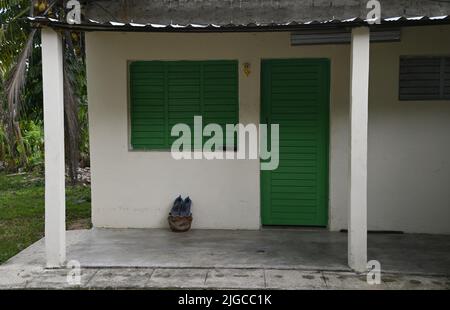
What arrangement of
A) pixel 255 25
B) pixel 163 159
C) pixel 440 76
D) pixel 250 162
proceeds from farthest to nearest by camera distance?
pixel 163 159 → pixel 250 162 → pixel 440 76 → pixel 255 25

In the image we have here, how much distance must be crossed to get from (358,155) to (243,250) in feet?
6.05

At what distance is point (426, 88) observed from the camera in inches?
254

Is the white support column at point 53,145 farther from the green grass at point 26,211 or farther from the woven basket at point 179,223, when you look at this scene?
the woven basket at point 179,223

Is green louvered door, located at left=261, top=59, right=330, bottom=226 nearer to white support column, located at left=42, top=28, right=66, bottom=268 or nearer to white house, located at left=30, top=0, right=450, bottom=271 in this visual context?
white house, located at left=30, top=0, right=450, bottom=271

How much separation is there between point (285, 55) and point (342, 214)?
94.3 inches

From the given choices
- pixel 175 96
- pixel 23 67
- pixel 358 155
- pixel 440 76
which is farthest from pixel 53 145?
pixel 440 76

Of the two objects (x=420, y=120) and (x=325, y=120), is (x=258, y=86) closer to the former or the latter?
(x=325, y=120)

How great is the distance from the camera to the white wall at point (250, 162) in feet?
21.3

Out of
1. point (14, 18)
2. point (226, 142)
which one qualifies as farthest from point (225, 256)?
point (14, 18)

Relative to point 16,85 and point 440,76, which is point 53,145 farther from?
point 440,76

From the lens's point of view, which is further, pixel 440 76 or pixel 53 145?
pixel 440 76

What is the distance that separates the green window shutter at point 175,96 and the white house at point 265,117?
0.05ft

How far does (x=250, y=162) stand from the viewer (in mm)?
6723

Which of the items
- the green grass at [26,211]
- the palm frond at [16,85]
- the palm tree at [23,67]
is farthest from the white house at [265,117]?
the palm frond at [16,85]
